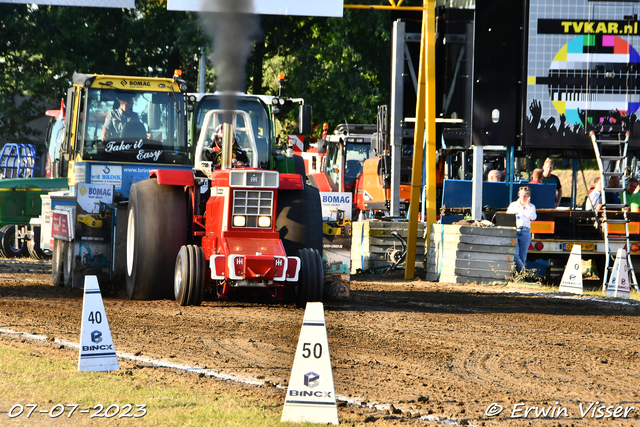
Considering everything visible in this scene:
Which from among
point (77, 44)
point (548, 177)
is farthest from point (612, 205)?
point (77, 44)

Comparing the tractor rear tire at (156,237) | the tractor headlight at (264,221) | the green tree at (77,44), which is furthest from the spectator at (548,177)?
the green tree at (77,44)

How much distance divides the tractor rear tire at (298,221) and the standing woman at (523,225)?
5299 millimetres

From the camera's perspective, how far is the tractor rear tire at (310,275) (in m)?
10.1

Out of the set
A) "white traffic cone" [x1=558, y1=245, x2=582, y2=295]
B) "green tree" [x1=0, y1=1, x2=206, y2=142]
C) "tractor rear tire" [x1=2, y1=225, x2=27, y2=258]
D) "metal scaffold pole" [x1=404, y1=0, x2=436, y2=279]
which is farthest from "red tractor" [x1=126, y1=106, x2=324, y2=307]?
"green tree" [x1=0, y1=1, x2=206, y2=142]

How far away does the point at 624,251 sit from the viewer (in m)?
13.7

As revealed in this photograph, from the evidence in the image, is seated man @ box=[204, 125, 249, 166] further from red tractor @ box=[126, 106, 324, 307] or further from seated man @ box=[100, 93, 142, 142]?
seated man @ box=[100, 93, 142, 142]

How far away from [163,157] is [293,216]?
3.85 metres

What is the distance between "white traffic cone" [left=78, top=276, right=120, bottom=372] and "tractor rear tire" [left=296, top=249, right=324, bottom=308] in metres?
3.81

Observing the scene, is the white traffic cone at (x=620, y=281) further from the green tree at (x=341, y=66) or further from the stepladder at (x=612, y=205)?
the green tree at (x=341, y=66)

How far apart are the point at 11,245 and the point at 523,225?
458 inches

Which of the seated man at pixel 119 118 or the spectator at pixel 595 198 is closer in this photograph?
the seated man at pixel 119 118

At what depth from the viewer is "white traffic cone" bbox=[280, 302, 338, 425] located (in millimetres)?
5082

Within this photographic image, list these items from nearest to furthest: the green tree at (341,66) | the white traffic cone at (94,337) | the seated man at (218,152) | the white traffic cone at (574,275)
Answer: the white traffic cone at (94,337), the seated man at (218,152), the white traffic cone at (574,275), the green tree at (341,66)

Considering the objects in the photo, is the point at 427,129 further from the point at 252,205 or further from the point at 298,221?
the point at 252,205
